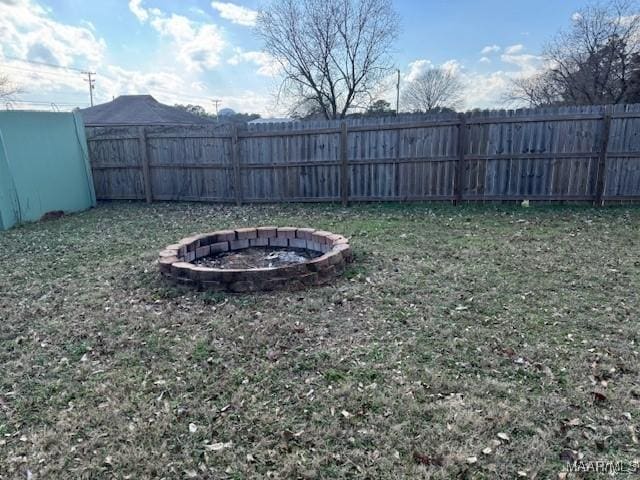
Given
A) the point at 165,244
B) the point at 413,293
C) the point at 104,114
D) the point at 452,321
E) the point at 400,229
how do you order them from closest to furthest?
the point at 452,321 → the point at 413,293 → the point at 165,244 → the point at 400,229 → the point at 104,114

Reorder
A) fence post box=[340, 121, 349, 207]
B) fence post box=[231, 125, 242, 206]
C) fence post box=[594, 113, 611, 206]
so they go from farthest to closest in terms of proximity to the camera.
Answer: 1. fence post box=[231, 125, 242, 206]
2. fence post box=[340, 121, 349, 207]
3. fence post box=[594, 113, 611, 206]

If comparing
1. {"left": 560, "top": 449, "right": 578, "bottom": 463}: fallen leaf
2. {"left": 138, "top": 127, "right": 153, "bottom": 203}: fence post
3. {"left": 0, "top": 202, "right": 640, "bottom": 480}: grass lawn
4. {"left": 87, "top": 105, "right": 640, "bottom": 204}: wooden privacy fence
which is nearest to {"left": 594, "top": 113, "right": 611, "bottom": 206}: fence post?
{"left": 87, "top": 105, "right": 640, "bottom": 204}: wooden privacy fence

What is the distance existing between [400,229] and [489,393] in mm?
3871

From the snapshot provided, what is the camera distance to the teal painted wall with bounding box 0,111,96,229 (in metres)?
7.33

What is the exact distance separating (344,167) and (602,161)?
4362mm

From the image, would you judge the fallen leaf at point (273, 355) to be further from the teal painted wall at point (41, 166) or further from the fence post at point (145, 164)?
the fence post at point (145, 164)

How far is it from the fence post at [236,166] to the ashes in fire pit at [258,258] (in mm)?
4047

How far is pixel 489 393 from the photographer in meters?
2.27

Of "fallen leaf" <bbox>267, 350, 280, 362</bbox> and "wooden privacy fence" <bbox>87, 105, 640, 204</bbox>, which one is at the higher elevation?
"wooden privacy fence" <bbox>87, 105, 640, 204</bbox>

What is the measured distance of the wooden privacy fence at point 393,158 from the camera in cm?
716

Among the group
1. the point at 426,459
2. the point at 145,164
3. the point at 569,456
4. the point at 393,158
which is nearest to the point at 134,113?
the point at 145,164

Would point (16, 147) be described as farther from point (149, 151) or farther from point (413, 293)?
point (413, 293)

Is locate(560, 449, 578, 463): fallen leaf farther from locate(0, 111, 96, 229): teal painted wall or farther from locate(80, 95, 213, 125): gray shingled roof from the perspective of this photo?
locate(80, 95, 213, 125): gray shingled roof

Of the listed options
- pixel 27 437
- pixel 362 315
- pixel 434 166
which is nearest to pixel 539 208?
pixel 434 166
